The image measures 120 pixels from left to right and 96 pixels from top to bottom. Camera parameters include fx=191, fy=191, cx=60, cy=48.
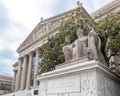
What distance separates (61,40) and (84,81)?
8.03 m

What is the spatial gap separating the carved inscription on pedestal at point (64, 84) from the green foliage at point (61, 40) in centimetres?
621

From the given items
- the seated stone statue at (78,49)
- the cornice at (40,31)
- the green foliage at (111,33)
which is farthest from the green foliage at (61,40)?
the cornice at (40,31)

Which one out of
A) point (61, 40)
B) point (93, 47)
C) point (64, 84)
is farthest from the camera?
point (61, 40)

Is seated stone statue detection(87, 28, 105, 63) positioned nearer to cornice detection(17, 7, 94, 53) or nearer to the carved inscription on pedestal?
the carved inscription on pedestal

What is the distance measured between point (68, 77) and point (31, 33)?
33.1 meters

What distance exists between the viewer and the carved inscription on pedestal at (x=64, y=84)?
16.8 ft

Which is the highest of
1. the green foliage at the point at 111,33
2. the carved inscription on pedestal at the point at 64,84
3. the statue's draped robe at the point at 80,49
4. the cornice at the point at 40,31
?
the cornice at the point at 40,31

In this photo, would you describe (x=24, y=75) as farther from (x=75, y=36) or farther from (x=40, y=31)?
(x=75, y=36)

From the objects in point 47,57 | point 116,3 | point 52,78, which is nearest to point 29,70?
point 116,3

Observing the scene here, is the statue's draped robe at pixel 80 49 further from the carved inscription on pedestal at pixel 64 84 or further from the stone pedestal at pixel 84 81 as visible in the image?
the carved inscription on pedestal at pixel 64 84

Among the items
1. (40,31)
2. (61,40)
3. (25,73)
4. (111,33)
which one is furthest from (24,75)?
(111,33)

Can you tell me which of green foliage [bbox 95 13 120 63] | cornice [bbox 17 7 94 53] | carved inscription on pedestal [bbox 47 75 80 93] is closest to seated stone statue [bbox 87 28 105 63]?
carved inscription on pedestal [bbox 47 75 80 93]

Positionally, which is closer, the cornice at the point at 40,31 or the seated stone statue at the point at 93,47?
the seated stone statue at the point at 93,47

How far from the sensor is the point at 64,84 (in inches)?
214
